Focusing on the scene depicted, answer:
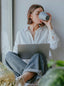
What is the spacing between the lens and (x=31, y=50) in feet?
3.51

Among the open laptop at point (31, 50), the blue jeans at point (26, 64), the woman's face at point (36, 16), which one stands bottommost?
the blue jeans at point (26, 64)

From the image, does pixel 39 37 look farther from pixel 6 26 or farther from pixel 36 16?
pixel 6 26

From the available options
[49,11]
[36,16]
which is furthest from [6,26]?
[49,11]

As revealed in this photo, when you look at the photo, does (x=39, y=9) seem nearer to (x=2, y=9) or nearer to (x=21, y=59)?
(x=2, y=9)

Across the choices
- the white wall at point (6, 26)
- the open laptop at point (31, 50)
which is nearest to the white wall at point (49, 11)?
the white wall at point (6, 26)

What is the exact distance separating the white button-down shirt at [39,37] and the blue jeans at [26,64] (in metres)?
0.10

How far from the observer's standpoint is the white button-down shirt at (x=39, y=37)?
1166mm

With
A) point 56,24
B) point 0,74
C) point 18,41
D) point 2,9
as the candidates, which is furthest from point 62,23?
point 0,74

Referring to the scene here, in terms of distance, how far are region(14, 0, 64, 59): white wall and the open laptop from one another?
242 mm

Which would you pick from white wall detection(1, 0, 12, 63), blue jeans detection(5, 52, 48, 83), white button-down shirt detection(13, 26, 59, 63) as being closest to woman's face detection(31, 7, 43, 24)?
white button-down shirt detection(13, 26, 59, 63)

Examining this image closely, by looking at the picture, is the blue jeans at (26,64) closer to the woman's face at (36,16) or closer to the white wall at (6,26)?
the white wall at (6,26)

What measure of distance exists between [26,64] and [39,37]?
0.28 metres

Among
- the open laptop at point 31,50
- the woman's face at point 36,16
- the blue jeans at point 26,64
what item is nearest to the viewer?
the blue jeans at point 26,64

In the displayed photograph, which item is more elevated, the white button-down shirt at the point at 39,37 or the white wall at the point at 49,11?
the white wall at the point at 49,11
